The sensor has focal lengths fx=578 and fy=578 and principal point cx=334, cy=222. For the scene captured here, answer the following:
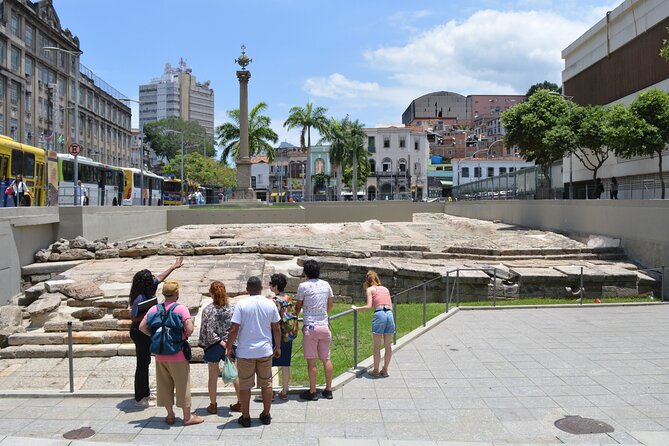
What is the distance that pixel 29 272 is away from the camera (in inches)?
671

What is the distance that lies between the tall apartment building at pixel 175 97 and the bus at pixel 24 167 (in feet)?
506

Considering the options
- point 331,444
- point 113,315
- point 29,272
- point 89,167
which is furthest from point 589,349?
point 89,167

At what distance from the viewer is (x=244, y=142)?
43031 mm

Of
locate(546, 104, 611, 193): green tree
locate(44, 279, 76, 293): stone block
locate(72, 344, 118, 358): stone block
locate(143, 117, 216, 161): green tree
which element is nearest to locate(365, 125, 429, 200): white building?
locate(143, 117, 216, 161): green tree

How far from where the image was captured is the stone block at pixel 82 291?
Answer: 1207 centimetres

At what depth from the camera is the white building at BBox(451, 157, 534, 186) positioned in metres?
80.4

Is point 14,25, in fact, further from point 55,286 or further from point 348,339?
point 348,339

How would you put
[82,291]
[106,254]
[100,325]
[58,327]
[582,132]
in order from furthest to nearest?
[582,132] < [106,254] < [82,291] < [100,325] < [58,327]

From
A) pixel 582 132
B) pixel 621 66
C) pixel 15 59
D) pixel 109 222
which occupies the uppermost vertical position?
pixel 15 59

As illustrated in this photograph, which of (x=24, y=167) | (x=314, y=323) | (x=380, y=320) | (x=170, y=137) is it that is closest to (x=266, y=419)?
(x=314, y=323)

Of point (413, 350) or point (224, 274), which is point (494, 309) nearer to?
point (413, 350)

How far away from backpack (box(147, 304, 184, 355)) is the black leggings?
2.92 ft

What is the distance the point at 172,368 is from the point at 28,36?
5272cm

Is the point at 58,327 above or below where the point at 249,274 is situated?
below
